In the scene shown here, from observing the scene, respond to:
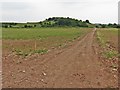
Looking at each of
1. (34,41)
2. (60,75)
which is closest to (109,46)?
(34,41)

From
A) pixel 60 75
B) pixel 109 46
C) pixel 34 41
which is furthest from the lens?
pixel 34 41

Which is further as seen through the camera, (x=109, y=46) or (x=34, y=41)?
(x=34, y=41)

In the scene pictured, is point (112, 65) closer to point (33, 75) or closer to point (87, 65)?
point (87, 65)

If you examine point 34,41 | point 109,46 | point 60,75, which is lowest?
point 34,41

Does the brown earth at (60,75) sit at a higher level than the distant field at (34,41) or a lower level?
A: higher

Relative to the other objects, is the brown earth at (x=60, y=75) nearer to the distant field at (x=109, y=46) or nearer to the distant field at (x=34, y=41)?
the distant field at (x=109, y=46)

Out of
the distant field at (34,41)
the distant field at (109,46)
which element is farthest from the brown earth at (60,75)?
the distant field at (34,41)

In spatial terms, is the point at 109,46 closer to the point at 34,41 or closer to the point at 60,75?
the point at 34,41

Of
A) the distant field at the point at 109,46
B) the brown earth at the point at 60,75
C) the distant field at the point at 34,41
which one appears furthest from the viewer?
the distant field at the point at 34,41

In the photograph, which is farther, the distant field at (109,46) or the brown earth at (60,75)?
the distant field at (109,46)

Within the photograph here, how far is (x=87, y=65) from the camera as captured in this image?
1213 centimetres

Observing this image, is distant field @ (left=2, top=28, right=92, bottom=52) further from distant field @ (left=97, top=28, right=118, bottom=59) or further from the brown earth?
the brown earth

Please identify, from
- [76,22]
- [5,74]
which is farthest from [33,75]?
[76,22]

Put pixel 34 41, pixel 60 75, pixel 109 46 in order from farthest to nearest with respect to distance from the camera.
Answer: pixel 34 41 < pixel 109 46 < pixel 60 75
